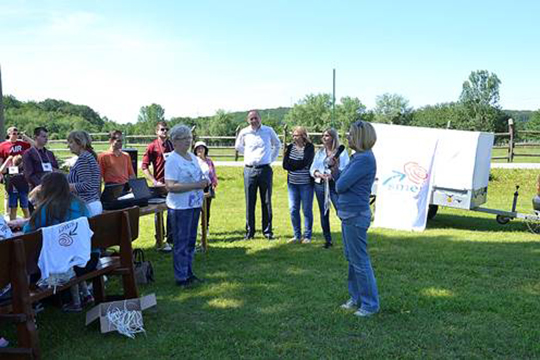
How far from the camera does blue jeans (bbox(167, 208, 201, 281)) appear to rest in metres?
5.01

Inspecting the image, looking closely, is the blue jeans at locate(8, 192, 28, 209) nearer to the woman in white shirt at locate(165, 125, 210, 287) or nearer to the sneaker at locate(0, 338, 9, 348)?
the woman in white shirt at locate(165, 125, 210, 287)

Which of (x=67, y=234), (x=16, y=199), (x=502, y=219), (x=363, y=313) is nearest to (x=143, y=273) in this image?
(x=67, y=234)

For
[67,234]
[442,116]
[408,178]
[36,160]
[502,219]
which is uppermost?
[442,116]

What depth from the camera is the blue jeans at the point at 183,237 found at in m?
5.01

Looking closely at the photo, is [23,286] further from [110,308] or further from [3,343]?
[110,308]

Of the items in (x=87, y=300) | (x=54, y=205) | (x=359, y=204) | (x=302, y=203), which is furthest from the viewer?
(x=302, y=203)

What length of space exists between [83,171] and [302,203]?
3421 mm

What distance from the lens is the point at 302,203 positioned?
726 cm

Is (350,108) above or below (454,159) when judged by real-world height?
above

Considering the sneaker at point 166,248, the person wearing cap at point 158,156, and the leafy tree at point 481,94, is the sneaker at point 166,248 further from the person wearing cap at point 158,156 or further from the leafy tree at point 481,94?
the leafy tree at point 481,94

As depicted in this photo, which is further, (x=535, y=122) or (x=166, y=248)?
(x=535, y=122)

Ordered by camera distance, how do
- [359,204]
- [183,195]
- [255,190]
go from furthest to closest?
[255,190] < [183,195] < [359,204]

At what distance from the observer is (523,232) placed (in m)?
8.29

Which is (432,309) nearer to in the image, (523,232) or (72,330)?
(72,330)
